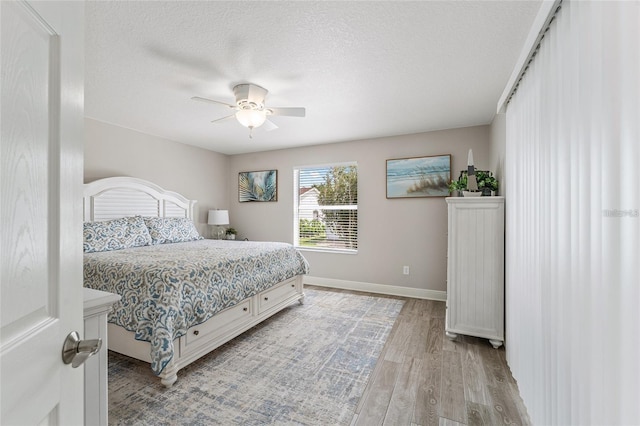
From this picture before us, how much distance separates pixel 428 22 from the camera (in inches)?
69.2

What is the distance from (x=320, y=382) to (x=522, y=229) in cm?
182

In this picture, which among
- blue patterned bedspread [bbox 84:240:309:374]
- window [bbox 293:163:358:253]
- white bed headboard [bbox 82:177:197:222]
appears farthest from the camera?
window [bbox 293:163:358:253]

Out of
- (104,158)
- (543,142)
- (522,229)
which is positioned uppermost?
(104,158)

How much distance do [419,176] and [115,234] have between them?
13.0 feet

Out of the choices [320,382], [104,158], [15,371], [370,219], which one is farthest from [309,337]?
[104,158]

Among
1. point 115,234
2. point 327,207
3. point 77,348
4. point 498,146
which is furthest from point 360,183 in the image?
point 77,348

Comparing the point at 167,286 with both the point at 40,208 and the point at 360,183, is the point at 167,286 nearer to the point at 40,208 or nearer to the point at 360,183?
the point at 40,208

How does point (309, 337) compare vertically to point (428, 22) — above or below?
below

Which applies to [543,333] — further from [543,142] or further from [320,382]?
[320,382]

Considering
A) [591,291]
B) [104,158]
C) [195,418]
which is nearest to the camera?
[591,291]

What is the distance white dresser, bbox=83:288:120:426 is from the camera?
1021 millimetres

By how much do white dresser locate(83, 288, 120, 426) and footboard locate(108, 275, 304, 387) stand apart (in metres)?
1.06

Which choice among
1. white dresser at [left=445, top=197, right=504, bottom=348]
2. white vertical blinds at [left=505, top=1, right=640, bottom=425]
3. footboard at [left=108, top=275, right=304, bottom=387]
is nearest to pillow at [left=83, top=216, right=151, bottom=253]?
footboard at [left=108, top=275, right=304, bottom=387]

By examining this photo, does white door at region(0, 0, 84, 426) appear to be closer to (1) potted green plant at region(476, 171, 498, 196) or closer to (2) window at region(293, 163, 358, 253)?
(1) potted green plant at region(476, 171, 498, 196)
